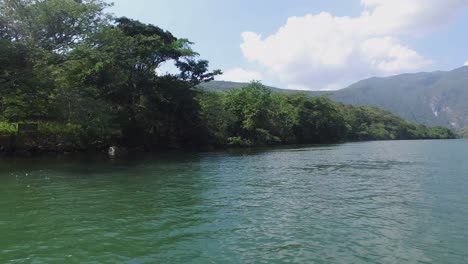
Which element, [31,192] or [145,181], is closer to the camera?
[31,192]

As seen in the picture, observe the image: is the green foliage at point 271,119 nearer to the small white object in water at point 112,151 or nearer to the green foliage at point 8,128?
the small white object in water at point 112,151

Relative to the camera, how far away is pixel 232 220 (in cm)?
1364

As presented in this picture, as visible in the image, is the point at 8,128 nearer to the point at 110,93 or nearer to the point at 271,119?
the point at 110,93

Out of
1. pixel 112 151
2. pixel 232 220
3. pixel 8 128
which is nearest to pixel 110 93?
pixel 112 151

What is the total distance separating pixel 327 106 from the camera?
12200 cm

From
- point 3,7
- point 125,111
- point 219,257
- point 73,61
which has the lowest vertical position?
point 219,257

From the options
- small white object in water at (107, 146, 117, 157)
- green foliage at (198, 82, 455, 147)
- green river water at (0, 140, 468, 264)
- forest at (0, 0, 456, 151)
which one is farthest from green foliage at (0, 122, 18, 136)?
green foliage at (198, 82, 455, 147)

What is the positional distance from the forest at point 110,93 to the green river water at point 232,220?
39.1 ft

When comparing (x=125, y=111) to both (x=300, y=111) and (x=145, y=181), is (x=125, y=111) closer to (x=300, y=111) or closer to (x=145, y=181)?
(x=145, y=181)

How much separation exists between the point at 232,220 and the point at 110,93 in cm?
4332

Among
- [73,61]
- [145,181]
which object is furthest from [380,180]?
[73,61]

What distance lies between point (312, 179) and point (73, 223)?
15644 mm

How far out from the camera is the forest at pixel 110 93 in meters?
32.9

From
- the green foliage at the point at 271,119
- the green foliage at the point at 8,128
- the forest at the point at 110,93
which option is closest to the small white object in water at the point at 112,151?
the forest at the point at 110,93
